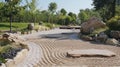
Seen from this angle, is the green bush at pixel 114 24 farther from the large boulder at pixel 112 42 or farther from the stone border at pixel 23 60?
the stone border at pixel 23 60

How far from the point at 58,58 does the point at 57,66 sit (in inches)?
56.3

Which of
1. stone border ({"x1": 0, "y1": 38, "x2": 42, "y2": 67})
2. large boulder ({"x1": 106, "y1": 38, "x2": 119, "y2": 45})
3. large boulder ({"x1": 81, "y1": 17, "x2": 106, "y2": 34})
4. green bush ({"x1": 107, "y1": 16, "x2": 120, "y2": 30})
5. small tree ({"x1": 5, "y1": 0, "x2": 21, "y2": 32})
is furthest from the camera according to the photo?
small tree ({"x1": 5, "y1": 0, "x2": 21, "y2": 32})

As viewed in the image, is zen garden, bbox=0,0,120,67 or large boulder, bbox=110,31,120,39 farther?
large boulder, bbox=110,31,120,39

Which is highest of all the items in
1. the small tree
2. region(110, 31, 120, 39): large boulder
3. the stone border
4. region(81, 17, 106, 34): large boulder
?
the small tree

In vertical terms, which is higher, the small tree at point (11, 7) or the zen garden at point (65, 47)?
the small tree at point (11, 7)

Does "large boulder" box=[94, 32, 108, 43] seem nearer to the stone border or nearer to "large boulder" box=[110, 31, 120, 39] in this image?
"large boulder" box=[110, 31, 120, 39]

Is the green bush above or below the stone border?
above

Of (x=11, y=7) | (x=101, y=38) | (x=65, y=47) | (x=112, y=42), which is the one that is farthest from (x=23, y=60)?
(x=11, y=7)

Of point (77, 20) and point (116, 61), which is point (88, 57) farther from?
point (77, 20)

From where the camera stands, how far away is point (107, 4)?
3011 cm

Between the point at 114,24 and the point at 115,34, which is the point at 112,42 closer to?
the point at 115,34

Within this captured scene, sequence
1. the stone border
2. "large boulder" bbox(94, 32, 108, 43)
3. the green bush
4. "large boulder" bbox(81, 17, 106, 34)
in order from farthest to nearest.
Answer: "large boulder" bbox(81, 17, 106, 34), the green bush, "large boulder" bbox(94, 32, 108, 43), the stone border

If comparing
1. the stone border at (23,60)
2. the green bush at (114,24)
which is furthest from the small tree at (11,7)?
the stone border at (23,60)

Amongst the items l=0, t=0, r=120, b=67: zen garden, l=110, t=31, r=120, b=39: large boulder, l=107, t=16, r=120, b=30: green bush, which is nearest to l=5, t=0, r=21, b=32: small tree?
l=0, t=0, r=120, b=67: zen garden
